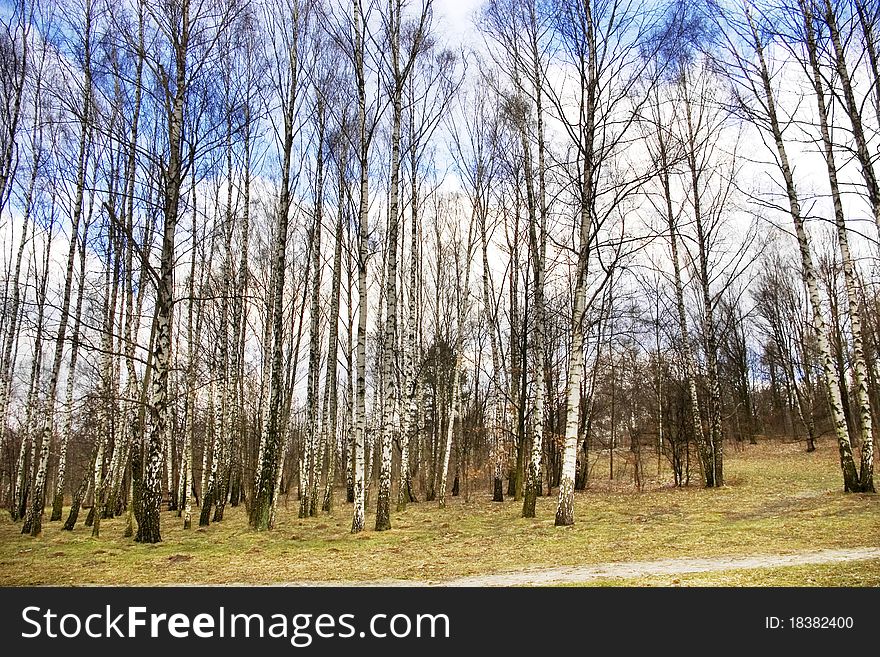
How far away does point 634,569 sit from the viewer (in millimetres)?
6758

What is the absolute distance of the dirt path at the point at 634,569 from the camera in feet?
20.9

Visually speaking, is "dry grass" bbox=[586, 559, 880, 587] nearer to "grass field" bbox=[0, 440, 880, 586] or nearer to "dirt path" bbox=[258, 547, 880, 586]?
"grass field" bbox=[0, 440, 880, 586]

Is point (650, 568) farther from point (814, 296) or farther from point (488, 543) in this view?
point (814, 296)

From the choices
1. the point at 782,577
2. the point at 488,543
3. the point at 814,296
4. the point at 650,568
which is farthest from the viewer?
the point at 814,296

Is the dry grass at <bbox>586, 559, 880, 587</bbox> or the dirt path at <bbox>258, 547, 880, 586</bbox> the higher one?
the dry grass at <bbox>586, 559, 880, 587</bbox>

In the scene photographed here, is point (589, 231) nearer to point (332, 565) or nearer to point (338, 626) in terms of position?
point (332, 565)

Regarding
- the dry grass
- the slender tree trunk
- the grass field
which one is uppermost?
the slender tree trunk

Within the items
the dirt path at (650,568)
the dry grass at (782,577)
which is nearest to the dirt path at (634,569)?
the dirt path at (650,568)

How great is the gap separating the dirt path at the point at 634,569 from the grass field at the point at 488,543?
29 cm

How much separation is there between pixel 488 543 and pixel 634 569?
11.3 feet

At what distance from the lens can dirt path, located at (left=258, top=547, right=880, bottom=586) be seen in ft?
20.9

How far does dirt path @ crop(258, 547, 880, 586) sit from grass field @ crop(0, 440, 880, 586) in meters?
0.29

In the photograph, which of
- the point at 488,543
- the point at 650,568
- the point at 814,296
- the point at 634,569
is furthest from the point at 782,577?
the point at 814,296

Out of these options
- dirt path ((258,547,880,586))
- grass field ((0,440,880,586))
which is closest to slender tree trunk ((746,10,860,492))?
grass field ((0,440,880,586))
